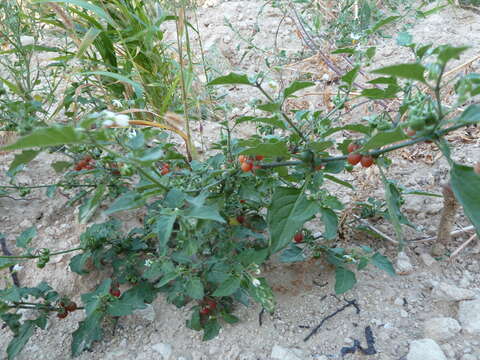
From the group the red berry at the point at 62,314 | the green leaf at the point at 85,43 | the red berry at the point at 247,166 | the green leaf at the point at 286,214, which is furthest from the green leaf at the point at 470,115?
the green leaf at the point at 85,43

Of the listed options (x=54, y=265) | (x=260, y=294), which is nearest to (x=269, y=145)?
(x=260, y=294)

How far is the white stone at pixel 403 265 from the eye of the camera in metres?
1.45

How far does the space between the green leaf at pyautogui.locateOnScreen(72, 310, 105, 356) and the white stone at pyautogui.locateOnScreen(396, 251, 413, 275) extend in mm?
1025

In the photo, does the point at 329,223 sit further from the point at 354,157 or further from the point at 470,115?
the point at 470,115

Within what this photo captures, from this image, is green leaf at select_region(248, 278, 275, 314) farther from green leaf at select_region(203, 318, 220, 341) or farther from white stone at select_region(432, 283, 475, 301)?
white stone at select_region(432, 283, 475, 301)

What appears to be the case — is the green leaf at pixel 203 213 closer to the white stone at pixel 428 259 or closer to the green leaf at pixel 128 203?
the green leaf at pixel 128 203

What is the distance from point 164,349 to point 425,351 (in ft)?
2.59

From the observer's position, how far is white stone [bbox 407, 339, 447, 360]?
112cm

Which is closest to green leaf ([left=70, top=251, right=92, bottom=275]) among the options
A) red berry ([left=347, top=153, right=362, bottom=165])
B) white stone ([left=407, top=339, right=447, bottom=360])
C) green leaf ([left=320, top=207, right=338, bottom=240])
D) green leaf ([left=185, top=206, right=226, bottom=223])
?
green leaf ([left=185, top=206, right=226, bottom=223])

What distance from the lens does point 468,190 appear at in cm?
94

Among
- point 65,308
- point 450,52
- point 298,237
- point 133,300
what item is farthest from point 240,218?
point 450,52

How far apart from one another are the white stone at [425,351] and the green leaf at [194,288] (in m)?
0.62

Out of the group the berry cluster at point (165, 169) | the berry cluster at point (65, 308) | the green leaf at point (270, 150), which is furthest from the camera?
the berry cluster at point (165, 169)

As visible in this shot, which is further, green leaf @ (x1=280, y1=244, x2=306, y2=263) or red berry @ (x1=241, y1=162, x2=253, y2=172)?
green leaf @ (x1=280, y1=244, x2=306, y2=263)
